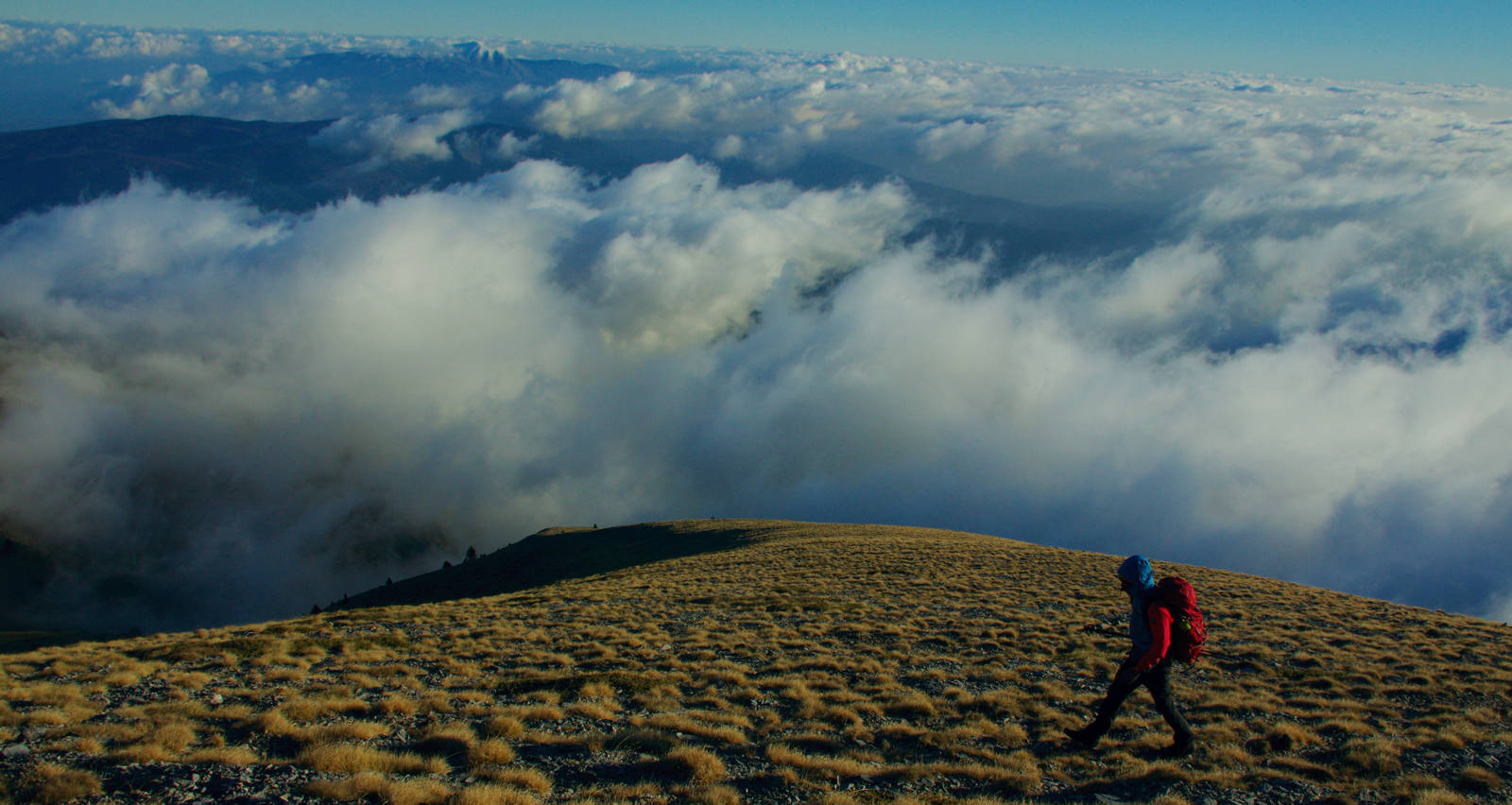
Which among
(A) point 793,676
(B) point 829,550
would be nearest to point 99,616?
(B) point 829,550

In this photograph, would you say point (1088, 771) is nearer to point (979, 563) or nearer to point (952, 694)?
point (952, 694)

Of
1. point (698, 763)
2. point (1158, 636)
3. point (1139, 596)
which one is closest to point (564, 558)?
point (698, 763)

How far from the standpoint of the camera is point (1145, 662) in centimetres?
897

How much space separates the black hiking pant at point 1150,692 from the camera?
9.19 meters

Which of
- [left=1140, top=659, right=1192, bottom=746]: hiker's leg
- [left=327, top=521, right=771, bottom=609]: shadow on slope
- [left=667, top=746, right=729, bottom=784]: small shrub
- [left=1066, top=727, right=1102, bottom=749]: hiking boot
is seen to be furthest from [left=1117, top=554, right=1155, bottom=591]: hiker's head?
[left=327, top=521, right=771, bottom=609]: shadow on slope

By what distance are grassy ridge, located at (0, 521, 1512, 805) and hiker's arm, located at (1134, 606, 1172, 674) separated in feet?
5.25

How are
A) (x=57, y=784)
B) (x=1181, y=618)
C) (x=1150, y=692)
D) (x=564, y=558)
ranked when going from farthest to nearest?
(x=564, y=558) < (x=1150, y=692) < (x=1181, y=618) < (x=57, y=784)

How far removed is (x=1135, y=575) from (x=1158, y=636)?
0.89m

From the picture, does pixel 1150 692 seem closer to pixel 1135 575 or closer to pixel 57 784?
pixel 1135 575

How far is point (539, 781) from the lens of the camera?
7941mm

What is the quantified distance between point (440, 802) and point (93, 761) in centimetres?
463

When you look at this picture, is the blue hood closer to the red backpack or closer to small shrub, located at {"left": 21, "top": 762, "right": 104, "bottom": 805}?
the red backpack

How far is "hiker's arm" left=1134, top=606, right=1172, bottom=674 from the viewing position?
8.85m

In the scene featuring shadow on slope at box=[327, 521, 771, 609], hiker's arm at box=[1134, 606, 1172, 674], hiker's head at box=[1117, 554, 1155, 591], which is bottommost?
shadow on slope at box=[327, 521, 771, 609]
